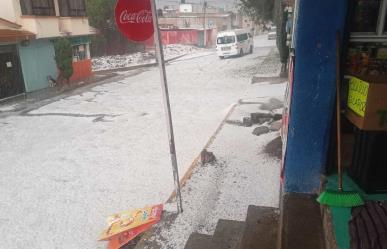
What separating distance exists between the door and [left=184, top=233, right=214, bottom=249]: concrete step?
44.6 ft

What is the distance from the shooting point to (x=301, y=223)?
9.77 ft

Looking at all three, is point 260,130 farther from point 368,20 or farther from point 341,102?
point 368,20

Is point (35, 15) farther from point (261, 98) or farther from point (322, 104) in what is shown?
point (322, 104)

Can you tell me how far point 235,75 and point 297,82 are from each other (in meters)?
15.9

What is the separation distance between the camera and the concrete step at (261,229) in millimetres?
3359

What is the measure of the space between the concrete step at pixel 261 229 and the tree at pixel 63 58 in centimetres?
1596

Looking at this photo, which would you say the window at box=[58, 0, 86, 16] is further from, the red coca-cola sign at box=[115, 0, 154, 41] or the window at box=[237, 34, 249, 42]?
the red coca-cola sign at box=[115, 0, 154, 41]

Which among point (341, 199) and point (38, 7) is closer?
point (341, 199)

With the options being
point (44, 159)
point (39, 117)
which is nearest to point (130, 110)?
point (39, 117)

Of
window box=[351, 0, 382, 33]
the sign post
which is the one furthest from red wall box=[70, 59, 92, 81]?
window box=[351, 0, 382, 33]

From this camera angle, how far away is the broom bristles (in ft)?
8.64

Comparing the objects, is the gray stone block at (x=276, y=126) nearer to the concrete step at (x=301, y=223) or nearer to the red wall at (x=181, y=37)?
the concrete step at (x=301, y=223)

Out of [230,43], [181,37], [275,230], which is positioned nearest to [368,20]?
[275,230]

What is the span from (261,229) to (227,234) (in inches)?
24.6
